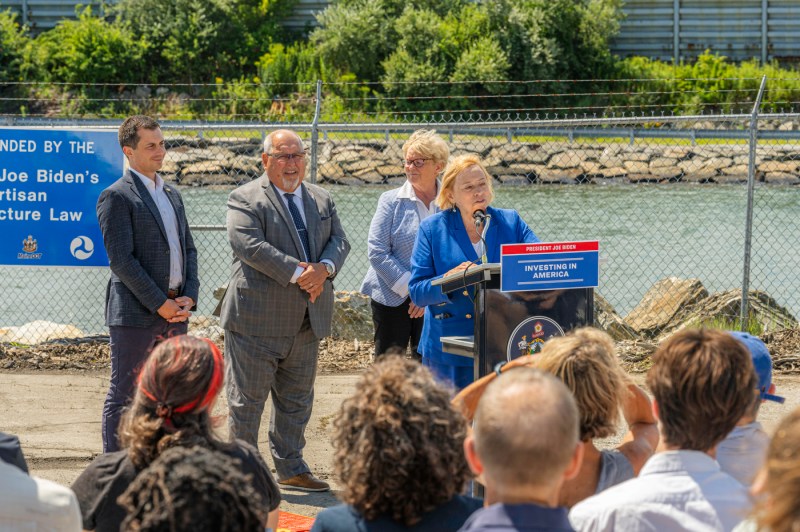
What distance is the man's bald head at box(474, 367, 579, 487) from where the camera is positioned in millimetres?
2334

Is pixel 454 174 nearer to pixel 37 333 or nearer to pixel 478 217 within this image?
pixel 478 217

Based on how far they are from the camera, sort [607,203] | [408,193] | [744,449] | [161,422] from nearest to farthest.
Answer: [161,422] → [744,449] → [408,193] → [607,203]

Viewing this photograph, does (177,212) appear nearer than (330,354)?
Yes

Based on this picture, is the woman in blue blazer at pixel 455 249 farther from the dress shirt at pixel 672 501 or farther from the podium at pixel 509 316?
the dress shirt at pixel 672 501

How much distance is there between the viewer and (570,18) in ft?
108

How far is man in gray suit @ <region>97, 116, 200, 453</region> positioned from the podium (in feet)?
6.01

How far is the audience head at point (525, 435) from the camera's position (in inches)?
91.9

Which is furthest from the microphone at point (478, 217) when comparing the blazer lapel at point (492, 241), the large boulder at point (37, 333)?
the large boulder at point (37, 333)

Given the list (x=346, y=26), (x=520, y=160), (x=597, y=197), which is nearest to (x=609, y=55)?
(x=346, y=26)

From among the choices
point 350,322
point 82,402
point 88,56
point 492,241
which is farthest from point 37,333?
point 88,56

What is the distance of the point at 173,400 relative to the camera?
3.04m

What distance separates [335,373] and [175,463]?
6561mm

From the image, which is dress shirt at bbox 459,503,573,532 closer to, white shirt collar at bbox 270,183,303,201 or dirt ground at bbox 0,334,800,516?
dirt ground at bbox 0,334,800,516

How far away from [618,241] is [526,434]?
14017 mm
